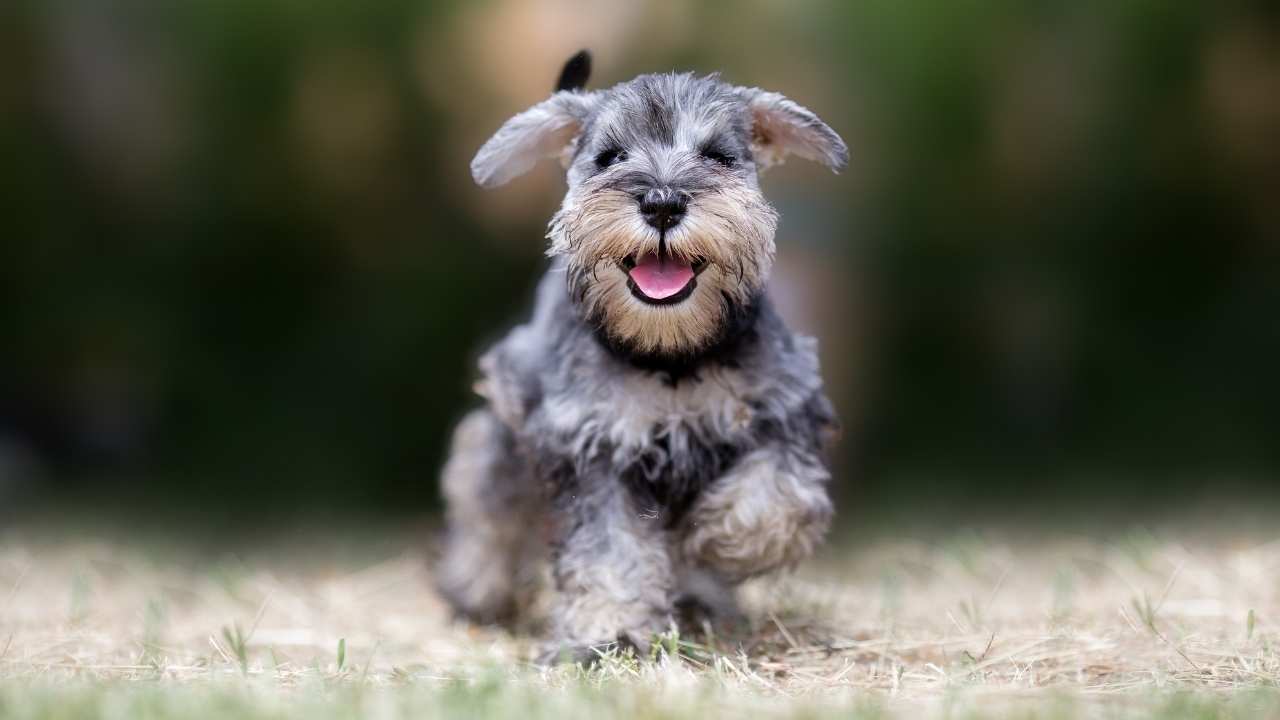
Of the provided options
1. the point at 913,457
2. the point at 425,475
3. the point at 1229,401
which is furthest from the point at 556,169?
the point at 1229,401

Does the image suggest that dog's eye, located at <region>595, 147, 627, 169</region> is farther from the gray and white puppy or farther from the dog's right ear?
the dog's right ear

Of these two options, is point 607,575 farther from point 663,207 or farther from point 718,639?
point 663,207

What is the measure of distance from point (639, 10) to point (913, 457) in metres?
3.16

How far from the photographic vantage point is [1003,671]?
3658mm

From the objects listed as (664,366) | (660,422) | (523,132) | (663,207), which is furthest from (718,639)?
(523,132)

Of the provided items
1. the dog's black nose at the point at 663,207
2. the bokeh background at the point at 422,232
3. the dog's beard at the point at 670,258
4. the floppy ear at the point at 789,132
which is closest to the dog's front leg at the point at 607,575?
the dog's beard at the point at 670,258

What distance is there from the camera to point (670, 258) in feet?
12.3

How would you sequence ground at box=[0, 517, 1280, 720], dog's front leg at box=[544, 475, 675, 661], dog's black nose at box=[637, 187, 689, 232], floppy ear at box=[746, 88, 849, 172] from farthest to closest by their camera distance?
floppy ear at box=[746, 88, 849, 172], dog's front leg at box=[544, 475, 675, 661], dog's black nose at box=[637, 187, 689, 232], ground at box=[0, 517, 1280, 720]

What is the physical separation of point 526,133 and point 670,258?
30.6 inches

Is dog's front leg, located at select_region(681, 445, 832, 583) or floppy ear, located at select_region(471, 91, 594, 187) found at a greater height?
floppy ear, located at select_region(471, 91, 594, 187)

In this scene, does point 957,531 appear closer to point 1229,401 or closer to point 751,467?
point 1229,401

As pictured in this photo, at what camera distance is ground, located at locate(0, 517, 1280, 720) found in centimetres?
298

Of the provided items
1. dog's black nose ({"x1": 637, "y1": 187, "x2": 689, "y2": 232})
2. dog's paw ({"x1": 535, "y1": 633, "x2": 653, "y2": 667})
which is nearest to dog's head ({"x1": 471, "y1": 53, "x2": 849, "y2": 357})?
dog's black nose ({"x1": 637, "y1": 187, "x2": 689, "y2": 232})

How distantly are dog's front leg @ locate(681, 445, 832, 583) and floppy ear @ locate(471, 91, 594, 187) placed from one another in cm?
120
